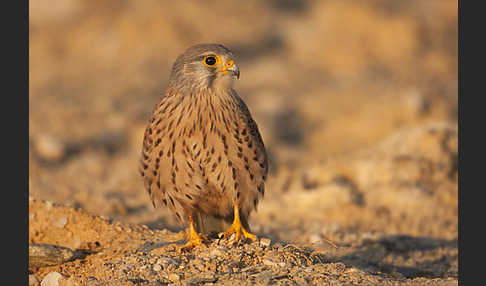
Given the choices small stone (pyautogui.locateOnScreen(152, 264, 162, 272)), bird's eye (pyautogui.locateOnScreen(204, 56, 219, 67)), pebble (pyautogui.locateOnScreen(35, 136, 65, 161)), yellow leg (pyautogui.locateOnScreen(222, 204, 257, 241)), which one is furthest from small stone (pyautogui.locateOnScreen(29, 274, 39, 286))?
pebble (pyautogui.locateOnScreen(35, 136, 65, 161))

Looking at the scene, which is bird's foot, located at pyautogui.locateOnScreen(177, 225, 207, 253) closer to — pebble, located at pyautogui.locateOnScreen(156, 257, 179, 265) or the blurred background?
pebble, located at pyautogui.locateOnScreen(156, 257, 179, 265)

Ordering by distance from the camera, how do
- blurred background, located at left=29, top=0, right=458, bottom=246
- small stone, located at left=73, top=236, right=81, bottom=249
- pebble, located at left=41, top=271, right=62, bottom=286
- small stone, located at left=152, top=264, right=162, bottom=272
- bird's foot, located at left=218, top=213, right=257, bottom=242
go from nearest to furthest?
small stone, located at left=152, top=264, right=162, bottom=272 → pebble, located at left=41, top=271, right=62, bottom=286 → bird's foot, located at left=218, top=213, right=257, bottom=242 → small stone, located at left=73, top=236, right=81, bottom=249 → blurred background, located at left=29, top=0, right=458, bottom=246

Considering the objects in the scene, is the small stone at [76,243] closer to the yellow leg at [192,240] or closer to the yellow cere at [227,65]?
the yellow leg at [192,240]

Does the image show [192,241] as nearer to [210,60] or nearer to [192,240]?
[192,240]

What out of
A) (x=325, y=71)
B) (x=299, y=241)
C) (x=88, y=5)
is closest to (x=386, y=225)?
(x=299, y=241)

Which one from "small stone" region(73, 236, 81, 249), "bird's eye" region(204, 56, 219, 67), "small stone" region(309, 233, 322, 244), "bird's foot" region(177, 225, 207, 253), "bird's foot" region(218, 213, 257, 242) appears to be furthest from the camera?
"small stone" region(309, 233, 322, 244)

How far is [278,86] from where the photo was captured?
13.7 meters

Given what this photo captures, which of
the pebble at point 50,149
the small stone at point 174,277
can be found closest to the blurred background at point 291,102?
the pebble at point 50,149

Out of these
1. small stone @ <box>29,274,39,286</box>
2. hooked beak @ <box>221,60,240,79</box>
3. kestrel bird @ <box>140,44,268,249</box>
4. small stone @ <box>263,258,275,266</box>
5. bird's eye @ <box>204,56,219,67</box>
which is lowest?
small stone @ <box>29,274,39,286</box>

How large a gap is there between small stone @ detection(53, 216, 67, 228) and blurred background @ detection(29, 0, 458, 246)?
1266 mm

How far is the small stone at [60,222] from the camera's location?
5.73 meters

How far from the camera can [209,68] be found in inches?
201

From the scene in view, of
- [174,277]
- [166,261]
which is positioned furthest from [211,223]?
[174,277]

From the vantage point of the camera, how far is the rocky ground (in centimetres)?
506
